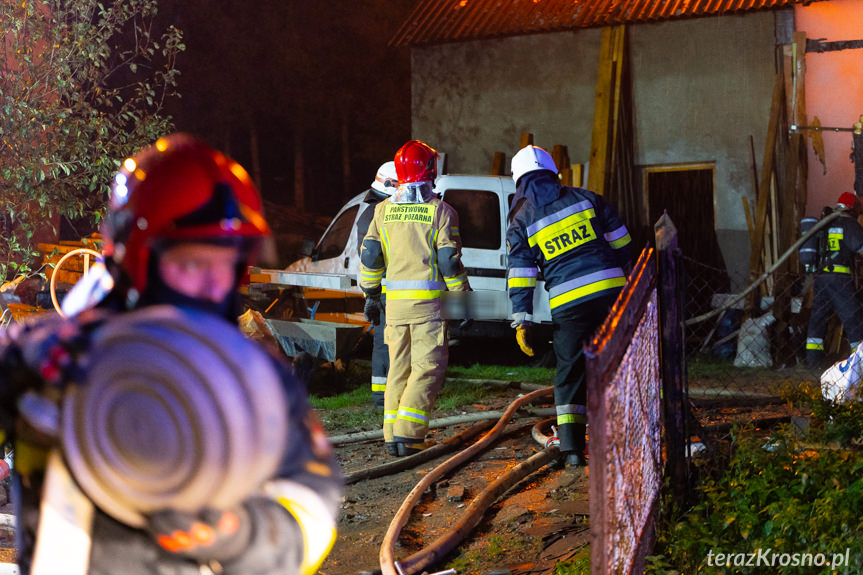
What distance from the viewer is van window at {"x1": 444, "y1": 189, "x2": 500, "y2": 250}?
404 inches

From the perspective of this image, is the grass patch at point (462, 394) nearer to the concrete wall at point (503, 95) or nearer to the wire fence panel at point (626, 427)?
the wire fence panel at point (626, 427)

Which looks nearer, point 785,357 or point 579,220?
point 579,220

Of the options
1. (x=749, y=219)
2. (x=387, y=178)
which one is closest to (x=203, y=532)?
(x=387, y=178)

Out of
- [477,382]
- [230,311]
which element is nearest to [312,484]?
[230,311]

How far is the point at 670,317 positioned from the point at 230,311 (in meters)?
3.36

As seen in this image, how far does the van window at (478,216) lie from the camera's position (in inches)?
404

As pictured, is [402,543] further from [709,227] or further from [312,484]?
[709,227]

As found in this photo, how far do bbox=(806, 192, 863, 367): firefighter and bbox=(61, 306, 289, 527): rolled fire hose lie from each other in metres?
9.45

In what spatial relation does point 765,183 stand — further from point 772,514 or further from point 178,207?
point 178,207

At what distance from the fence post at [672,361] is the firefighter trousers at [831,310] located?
19.1 feet

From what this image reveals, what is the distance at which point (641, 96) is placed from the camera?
43.3ft

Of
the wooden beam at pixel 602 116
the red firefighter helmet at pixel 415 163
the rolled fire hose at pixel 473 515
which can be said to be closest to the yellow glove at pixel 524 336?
the rolled fire hose at pixel 473 515

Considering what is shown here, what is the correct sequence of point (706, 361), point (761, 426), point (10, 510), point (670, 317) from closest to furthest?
point (670, 317) → point (10, 510) → point (761, 426) → point (706, 361)

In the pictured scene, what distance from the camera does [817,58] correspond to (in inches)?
477
